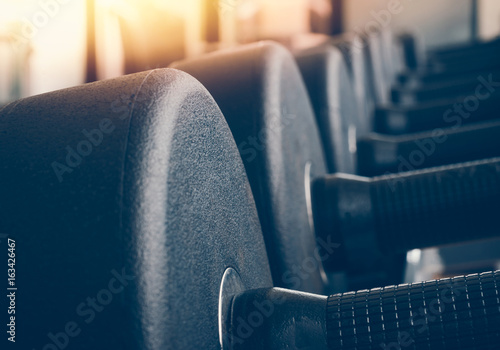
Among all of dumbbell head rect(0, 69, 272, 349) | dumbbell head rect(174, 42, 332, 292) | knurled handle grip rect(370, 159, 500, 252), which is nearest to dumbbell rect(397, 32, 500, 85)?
knurled handle grip rect(370, 159, 500, 252)

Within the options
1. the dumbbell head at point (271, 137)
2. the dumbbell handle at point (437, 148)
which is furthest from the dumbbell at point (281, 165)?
the dumbbell handle at point (437, 148)

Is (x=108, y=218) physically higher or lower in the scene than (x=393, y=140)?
higher

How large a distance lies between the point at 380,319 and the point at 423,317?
0.04 m

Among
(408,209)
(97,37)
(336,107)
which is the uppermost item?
(97,37)

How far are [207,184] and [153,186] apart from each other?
10cm

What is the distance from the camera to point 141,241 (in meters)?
0.37

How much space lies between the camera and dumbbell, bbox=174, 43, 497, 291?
0.70 meters

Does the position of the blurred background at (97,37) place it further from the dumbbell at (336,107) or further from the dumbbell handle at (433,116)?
the dumbbell handle at (433,116)

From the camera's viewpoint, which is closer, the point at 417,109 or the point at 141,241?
the point at 141,241

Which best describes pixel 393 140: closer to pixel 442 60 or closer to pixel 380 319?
pixel 380 319

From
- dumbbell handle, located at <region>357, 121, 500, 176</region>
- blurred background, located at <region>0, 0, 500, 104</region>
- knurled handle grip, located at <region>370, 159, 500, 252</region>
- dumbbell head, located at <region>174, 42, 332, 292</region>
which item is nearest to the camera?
dumbbell head, located at <region>174, 42, 332, 292</region>

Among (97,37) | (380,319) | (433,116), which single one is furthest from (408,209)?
(97,37)

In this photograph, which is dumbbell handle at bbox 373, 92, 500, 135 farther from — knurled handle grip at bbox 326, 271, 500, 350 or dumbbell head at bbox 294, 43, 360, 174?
knurled handle grip at bbox 326, 271, 500, 350

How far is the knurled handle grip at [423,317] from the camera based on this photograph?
1.58ft
